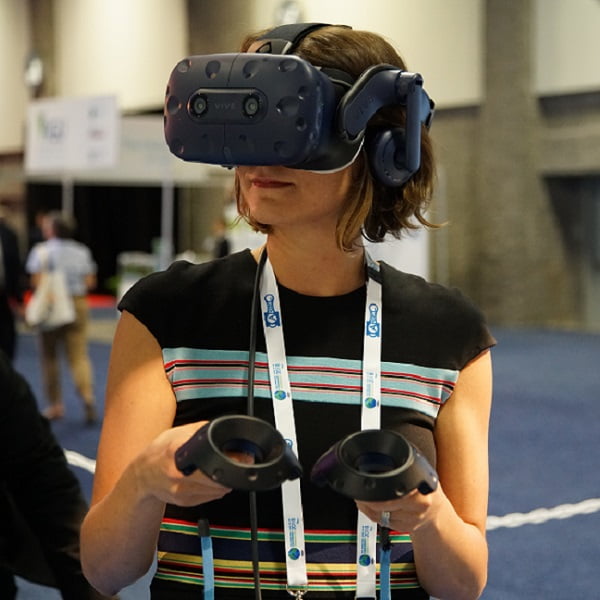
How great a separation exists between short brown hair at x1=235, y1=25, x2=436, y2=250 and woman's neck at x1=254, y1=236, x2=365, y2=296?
4 cm

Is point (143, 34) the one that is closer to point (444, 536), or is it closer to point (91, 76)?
point (91, 76)

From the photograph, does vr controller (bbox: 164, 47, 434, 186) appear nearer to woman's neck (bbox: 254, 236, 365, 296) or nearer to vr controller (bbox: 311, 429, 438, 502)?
woman's neck (bbox: 254, 236, 365, 296)

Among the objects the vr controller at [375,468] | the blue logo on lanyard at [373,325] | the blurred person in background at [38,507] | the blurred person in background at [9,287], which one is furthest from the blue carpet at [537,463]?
the vr controller at [375,468]

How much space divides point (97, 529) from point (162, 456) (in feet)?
0.88

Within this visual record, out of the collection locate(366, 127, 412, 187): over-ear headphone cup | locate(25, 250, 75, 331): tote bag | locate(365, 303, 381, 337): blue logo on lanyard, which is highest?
locate(366, 127, 412, 187): over-ear headphone cup

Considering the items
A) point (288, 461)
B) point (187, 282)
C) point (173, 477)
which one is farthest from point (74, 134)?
point (288, 461)

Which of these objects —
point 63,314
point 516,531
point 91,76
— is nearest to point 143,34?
point 91,76

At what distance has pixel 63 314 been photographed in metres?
7.93

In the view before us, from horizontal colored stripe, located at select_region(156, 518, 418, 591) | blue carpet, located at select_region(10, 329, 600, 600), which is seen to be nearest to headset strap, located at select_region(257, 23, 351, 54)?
horizontal colored stripe, located at select_region(156, 518, 418, 591)

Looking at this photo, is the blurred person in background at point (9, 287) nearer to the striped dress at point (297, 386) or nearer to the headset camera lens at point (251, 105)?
the striped dress at point (297, 386)

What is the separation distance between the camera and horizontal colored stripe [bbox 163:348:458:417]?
4.76 feet

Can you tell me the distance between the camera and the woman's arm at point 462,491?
4.61ft

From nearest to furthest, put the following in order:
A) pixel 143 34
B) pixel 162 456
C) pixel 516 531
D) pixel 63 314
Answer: pixel 162 456
pixel 516 531
pixel 63 314
pixel 143 34

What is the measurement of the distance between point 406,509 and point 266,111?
1.54 ft
